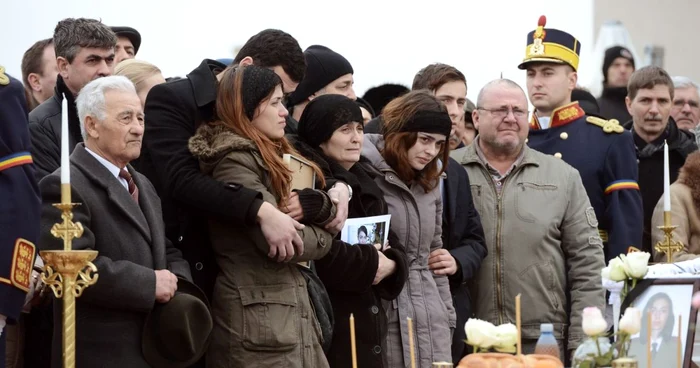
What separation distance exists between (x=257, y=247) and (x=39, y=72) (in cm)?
198

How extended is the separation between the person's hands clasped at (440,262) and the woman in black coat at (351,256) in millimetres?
345

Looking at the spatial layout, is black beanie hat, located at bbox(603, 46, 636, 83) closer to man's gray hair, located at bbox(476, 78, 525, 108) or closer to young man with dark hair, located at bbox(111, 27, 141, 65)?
man's gray hair, located at bbox(476, 78, 525, 108)

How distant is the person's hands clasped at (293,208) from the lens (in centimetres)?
634

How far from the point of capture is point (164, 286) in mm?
5863

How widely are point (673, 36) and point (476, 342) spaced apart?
2106cm

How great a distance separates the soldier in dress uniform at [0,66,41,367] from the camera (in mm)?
5598

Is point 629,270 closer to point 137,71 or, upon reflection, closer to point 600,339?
Answer: point 600,339

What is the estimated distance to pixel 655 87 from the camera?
31.4 feet

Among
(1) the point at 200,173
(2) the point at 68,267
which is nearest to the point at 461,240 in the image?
(1) the point at 200,173

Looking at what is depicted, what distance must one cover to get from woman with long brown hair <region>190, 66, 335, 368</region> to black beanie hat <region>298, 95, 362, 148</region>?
405 mm

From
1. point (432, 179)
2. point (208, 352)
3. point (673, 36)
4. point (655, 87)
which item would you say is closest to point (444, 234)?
point (432, 179)

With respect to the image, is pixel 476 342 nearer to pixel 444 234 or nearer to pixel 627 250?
Result: pixel 444 234

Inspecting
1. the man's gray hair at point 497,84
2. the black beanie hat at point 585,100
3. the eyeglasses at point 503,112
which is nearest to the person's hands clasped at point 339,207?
the eyeglasses at point 503,112

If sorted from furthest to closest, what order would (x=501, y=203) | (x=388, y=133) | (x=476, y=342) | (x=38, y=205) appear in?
(x=501, y=203) → (x=388, y=133) → (x=38, y=205) → (x=476, y=342)
